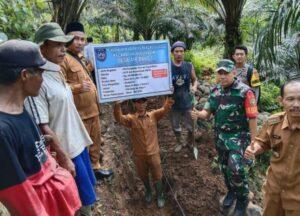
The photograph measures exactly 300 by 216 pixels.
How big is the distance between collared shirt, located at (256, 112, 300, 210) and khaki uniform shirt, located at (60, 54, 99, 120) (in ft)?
6.45

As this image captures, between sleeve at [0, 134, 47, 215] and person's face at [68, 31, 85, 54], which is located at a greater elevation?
person's face at [68, 31, 85, 54]

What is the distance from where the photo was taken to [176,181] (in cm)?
552

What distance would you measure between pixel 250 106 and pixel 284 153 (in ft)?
3.37

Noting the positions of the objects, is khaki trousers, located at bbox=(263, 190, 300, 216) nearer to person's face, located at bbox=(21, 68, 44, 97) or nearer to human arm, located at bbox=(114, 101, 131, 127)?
human arm, located at bbox=(114, 101, 131, 127)

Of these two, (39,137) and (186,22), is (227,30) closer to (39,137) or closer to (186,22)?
(39,137)

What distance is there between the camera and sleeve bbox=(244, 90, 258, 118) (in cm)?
383

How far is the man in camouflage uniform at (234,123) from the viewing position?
3.94 meters

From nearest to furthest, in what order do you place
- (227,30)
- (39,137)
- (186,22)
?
(39,137), (227,30), (186,22)

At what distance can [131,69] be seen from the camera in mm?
4250

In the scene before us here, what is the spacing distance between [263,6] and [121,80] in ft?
12.4

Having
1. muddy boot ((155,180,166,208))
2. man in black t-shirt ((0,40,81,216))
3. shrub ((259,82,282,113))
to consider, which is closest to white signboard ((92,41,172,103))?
muddy boot ((155,180,166,208))

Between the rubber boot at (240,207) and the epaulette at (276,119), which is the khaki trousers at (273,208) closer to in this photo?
the epaulette at (276,119)

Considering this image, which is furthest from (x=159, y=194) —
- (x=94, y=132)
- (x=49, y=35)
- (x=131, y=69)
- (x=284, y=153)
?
(x=49, y=35)

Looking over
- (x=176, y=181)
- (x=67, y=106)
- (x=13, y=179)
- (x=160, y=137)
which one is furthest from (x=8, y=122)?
(x=160, y=137)
